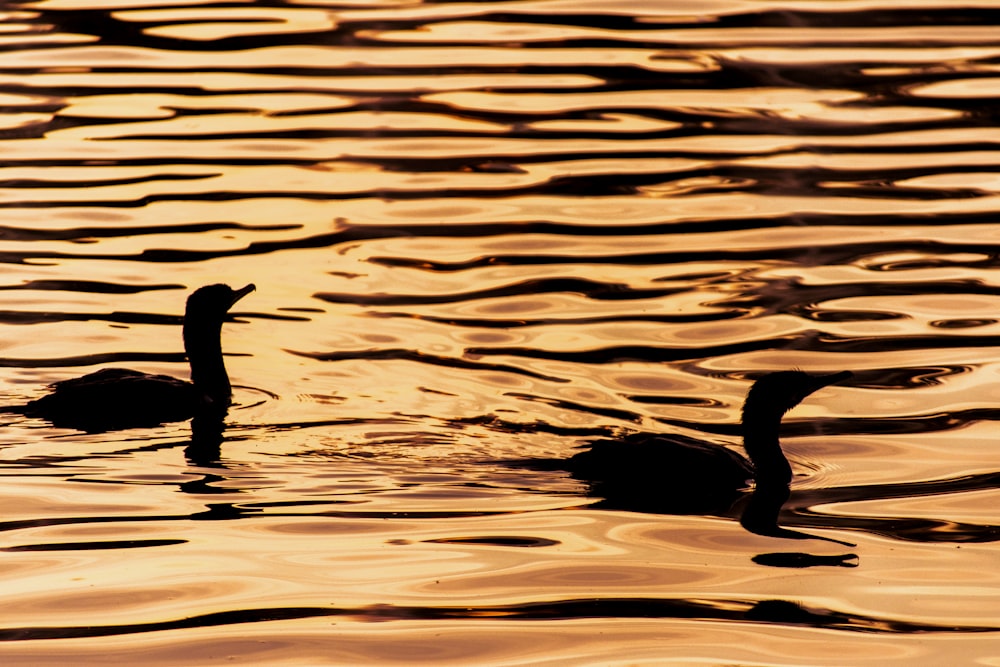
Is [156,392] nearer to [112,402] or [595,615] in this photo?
[112,402]

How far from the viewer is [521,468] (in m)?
9.35

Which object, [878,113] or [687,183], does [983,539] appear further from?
[878,113]

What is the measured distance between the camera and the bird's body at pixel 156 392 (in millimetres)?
10023

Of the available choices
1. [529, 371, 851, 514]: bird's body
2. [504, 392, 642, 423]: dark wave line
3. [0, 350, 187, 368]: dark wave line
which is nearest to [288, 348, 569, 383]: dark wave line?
[504, 392, 642, 423]: dark wave line

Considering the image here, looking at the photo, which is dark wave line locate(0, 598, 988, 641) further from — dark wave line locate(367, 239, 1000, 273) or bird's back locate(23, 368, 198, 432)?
dark wave line locate(367, 239, 1000, 273)

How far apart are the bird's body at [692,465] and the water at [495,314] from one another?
191 mm

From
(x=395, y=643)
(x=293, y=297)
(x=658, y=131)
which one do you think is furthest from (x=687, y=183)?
(x=395, y=643)

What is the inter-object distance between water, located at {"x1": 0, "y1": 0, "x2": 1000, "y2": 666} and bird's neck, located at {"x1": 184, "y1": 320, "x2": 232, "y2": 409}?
0.28m

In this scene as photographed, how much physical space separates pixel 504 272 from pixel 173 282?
105 inches

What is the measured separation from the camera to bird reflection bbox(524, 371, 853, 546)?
893 centimetres

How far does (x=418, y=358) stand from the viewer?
37.7ft

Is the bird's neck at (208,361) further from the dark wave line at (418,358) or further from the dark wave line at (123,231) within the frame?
the dark wave line at (123,231)

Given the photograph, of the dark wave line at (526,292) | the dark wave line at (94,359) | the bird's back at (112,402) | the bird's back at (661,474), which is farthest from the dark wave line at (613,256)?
the bird's back at (661,474)

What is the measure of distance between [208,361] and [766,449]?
379 cm
